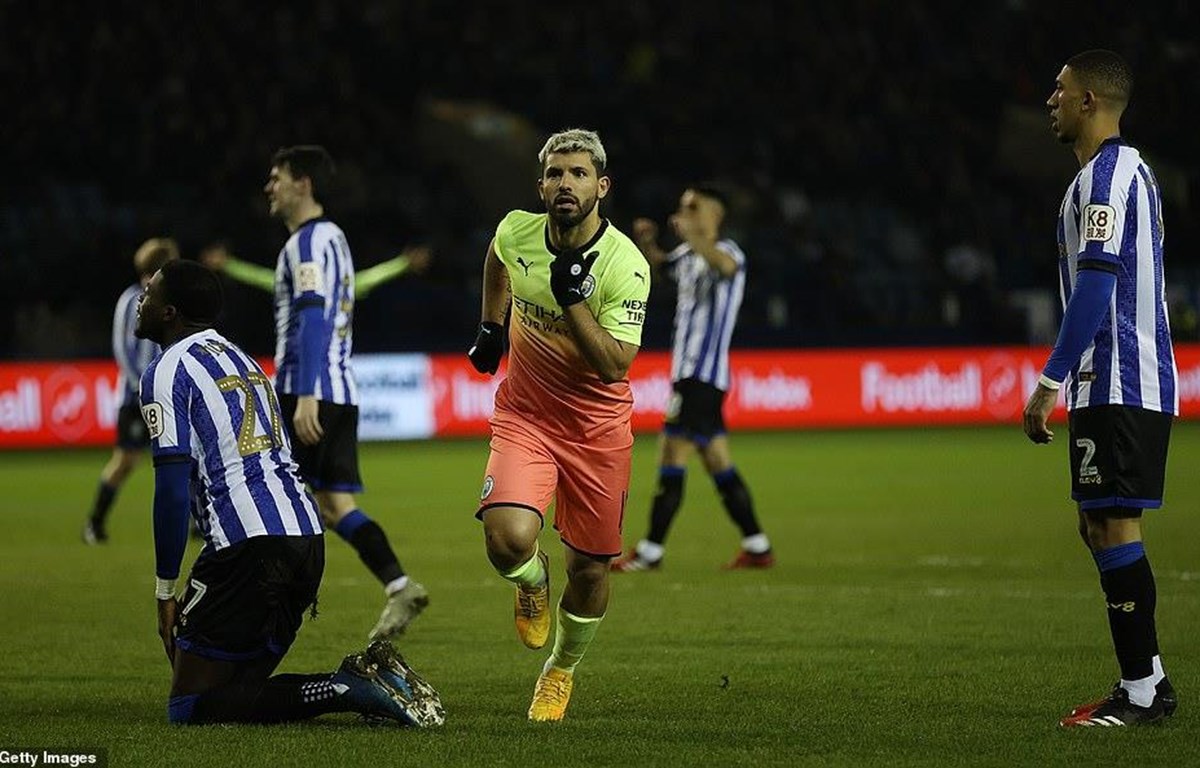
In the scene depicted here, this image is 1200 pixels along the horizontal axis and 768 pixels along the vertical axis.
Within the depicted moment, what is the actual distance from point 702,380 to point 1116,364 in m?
5.67

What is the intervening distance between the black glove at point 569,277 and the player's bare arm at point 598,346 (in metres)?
0.04

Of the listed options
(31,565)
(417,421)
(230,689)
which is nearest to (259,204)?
(417,421)

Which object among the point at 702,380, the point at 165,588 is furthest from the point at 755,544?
A: the point at 165,588

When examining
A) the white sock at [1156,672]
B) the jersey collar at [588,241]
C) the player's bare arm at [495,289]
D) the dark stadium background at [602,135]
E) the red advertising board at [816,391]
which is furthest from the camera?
the dark stadium background at [602,135]

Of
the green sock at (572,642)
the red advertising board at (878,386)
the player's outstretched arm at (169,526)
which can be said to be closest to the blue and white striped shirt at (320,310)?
the green sock at (572,642)

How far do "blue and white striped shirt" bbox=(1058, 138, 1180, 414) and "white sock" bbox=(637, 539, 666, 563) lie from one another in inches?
220

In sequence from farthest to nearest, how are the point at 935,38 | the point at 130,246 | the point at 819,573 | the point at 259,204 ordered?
the point at 935,38 < the point at 259,204 < the point at 130,246 < the point at 819,573

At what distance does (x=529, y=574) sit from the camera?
654 centimetres

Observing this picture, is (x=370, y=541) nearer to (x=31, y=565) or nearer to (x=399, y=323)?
(x=31, y=565)

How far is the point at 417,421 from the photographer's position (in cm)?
2327

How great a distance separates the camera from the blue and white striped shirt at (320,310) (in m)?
8.99

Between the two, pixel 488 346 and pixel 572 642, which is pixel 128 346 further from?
pixel 572 642

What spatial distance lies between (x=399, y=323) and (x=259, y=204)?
304cm

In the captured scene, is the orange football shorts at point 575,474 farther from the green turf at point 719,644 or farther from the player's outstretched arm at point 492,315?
the green turf at point 719,644
